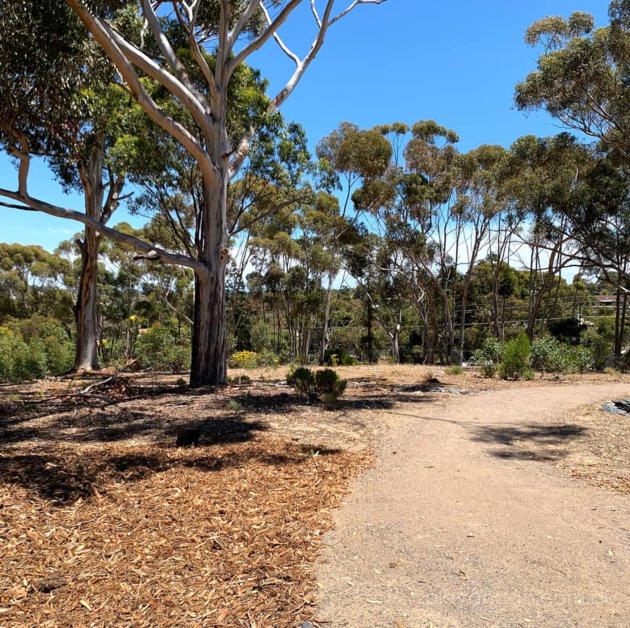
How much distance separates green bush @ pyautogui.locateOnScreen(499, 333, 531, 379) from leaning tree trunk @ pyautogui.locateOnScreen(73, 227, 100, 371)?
11008 mm

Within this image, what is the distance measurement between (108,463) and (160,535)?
151cm

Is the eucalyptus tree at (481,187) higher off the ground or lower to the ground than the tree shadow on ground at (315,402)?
higher

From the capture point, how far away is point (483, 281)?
3516 centimetres

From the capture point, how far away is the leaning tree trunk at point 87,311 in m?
13.6

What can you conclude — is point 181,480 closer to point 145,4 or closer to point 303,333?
point 145,4

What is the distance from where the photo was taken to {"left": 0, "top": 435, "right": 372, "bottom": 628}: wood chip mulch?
233 cm

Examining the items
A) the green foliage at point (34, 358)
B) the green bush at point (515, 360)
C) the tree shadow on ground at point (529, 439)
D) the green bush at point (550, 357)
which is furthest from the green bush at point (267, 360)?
the tree shadow on ground at point (529, 439)

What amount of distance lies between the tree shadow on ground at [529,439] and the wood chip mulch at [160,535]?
1.88 meters

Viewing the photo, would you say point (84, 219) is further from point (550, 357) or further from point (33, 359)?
point (550, 357)

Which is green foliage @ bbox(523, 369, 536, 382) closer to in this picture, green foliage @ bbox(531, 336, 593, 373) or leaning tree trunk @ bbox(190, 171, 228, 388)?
green foliage @ bbox(531, 336, 593, 373)

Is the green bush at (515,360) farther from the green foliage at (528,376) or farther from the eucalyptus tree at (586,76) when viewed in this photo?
the eucalyptus tree at (586,76)

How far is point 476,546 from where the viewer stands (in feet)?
9.71

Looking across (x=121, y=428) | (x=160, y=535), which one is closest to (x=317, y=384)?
(x=121, y=428)

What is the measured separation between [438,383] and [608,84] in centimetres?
925
